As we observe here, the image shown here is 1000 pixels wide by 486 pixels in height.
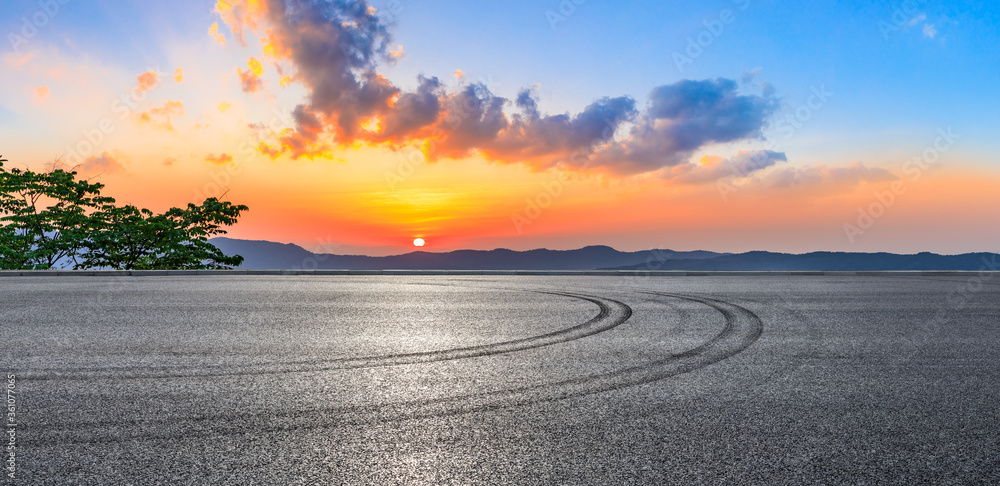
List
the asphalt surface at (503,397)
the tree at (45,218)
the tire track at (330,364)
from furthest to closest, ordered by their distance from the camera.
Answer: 1. the tree at (45,218)
2. the tire track at (330,364)
3. the asphalt surface at (503,397)

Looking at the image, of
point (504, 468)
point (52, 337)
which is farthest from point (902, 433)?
point (52, 337)

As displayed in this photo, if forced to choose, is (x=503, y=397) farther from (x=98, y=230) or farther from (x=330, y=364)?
(x=98, y=230)

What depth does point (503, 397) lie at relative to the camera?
17.0 ft

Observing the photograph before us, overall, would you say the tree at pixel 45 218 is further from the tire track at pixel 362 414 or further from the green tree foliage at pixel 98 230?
the tire track at pixel 362 414

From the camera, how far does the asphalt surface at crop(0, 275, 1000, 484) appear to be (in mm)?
3643

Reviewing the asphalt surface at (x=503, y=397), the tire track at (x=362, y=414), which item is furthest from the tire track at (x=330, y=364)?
the tire track at (x=362, y=414)

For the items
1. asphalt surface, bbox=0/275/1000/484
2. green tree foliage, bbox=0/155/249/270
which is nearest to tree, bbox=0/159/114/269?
green tree foliage, bbox=0/155/249/270

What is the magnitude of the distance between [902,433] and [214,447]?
4.67m

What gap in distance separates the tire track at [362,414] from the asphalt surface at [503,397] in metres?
0.02

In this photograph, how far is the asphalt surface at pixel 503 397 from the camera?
12.0 feet

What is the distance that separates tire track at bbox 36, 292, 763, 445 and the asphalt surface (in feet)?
0.08

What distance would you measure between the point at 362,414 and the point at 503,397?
1.19 m

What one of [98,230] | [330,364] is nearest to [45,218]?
[98,230]

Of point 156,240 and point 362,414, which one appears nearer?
point 362,414
